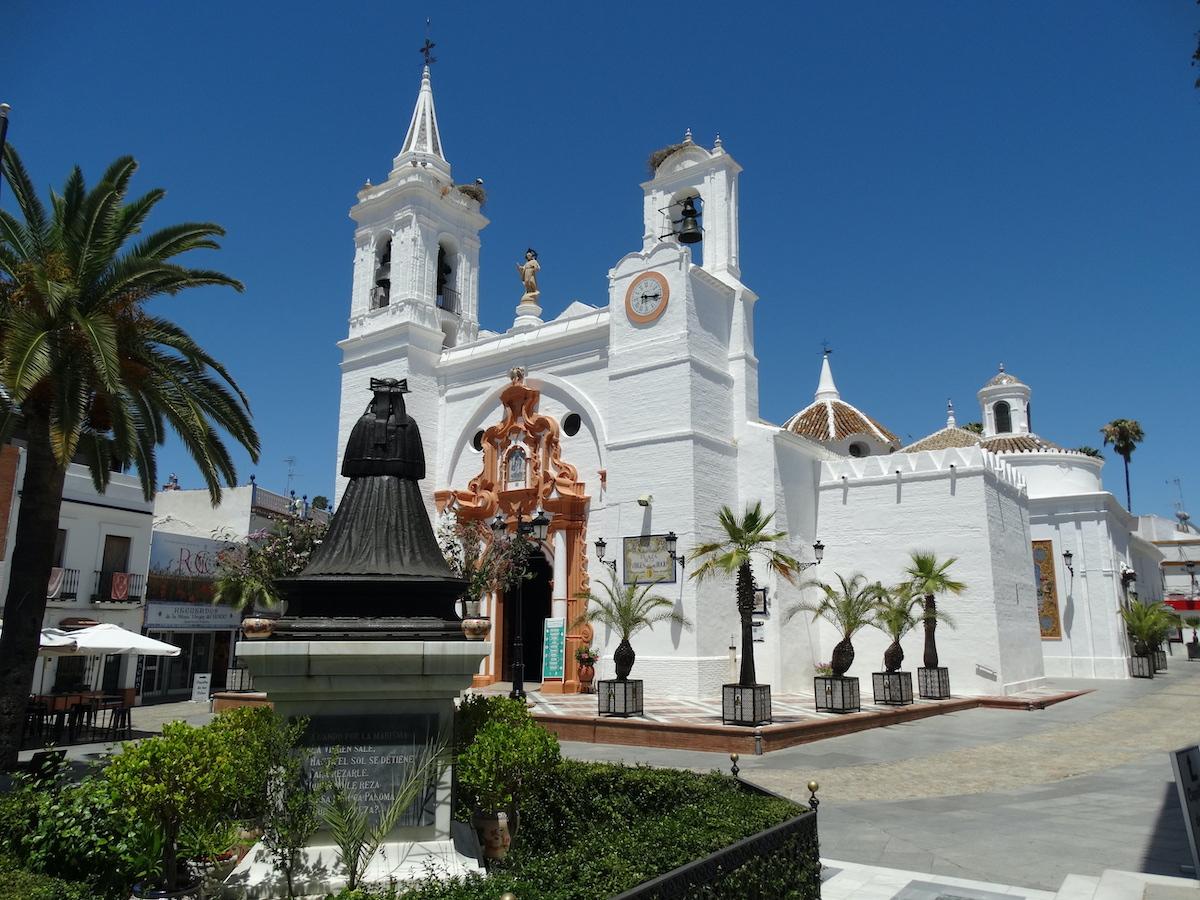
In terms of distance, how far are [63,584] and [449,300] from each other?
14.8m

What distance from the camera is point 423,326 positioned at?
93.7ft

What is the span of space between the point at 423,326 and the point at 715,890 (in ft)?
83.2

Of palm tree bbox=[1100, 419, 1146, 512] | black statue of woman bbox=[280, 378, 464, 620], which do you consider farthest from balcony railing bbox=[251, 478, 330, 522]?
palm tree bbox=[1100, 419, 1146, 512]

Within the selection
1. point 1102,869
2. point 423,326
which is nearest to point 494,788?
point 1102,869

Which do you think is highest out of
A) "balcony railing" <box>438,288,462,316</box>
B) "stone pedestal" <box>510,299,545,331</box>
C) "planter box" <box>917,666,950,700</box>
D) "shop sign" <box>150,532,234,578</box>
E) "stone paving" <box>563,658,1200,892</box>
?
"balcony railing" <box>438,288,462,316</box>

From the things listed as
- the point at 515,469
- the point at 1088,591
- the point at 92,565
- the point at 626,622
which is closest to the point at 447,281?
the point at 515,469

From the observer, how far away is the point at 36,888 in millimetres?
4844

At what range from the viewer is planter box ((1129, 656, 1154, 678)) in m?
30.6

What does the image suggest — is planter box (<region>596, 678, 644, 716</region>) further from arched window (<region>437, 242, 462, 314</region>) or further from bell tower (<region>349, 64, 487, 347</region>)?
arched window (<region>437, 242, 462, 314</region>)

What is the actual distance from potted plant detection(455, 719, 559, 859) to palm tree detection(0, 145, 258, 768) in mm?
7752

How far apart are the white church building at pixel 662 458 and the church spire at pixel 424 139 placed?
12cm

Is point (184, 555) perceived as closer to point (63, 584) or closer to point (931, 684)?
point (63, 584)

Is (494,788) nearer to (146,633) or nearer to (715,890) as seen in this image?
(715,890)

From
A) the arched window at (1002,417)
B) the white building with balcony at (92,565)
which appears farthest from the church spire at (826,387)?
the white building with balcony at (92,565)
